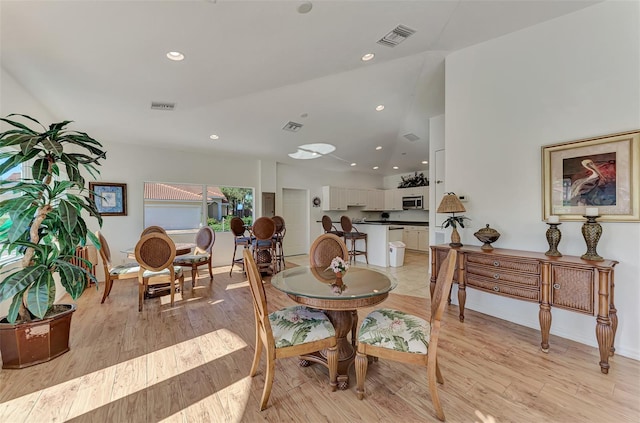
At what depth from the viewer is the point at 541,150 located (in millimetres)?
2775

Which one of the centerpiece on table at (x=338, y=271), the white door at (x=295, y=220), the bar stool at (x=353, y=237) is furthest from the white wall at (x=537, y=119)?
the white door at (x=295, y=220)

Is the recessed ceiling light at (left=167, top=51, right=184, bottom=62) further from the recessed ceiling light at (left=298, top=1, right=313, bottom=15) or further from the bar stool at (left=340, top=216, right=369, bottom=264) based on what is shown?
the bar stool at (left=340, top=216, right=369, bottom=264)

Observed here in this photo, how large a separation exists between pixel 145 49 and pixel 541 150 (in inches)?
162

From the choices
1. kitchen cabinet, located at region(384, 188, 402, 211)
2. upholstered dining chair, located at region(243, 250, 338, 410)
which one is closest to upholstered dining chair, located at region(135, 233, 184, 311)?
upholstered dining chair, located at region(243, 250, 338, 410)

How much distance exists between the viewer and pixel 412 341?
168 cm

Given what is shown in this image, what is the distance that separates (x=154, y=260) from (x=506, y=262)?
13.4 ft

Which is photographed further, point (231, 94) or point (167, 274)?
point (231, 94)

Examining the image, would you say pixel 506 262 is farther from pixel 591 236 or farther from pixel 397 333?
pixel 397 333

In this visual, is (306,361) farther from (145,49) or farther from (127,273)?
(145,49)

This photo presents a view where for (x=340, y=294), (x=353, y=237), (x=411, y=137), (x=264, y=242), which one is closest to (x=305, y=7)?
(x=340, y=294)

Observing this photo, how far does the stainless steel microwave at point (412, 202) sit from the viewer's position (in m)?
8.16

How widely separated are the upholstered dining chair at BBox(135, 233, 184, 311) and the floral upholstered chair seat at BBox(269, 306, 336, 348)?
7.31 feet

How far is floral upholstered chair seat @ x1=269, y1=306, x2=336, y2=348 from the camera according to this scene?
1747 mm

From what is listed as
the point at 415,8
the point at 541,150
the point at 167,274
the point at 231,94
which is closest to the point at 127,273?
the point at 167,274
